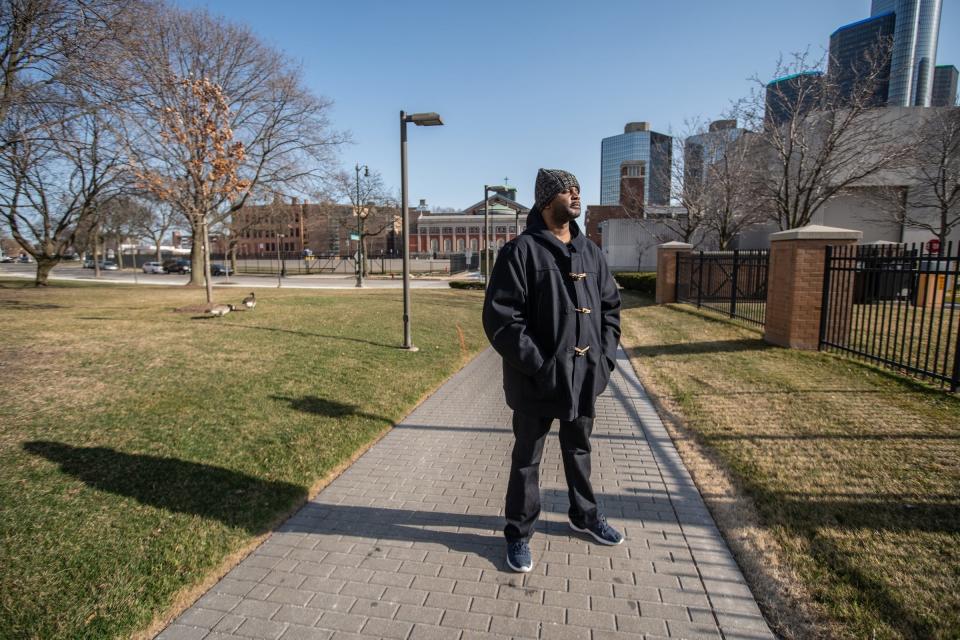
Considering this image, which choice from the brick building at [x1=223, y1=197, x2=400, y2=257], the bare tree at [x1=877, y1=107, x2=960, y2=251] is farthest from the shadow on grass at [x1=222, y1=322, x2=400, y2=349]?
the bare tree at [x1=877, y1=107, x2=960, y2=251]

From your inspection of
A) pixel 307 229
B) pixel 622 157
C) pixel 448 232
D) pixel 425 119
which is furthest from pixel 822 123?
pixel 448 232

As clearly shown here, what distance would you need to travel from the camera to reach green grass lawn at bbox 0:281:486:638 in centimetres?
258

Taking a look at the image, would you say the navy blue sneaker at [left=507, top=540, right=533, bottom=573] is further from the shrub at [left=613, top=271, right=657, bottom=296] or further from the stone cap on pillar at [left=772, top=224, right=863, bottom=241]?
the shrub at [left=613, top=271, right=657, bottom=296]

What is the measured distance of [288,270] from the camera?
59.8 meters

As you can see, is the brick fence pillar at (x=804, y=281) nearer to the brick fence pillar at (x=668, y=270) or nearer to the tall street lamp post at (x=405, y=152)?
the tall street lamp post at (x=405, y=152)

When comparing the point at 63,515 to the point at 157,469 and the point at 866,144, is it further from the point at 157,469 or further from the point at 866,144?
the point at 866,144

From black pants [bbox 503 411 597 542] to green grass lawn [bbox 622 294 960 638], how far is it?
1.26 m

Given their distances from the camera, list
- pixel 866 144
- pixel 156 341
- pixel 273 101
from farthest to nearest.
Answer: pixel 273 101 → pixel 866 144 → pixel 156 341

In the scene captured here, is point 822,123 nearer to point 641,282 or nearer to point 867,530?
point 641,282

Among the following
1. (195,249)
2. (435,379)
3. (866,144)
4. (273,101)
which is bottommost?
(435,379)

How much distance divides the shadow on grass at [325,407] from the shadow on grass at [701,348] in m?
5.50

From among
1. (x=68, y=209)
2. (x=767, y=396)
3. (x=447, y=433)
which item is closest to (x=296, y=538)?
(x=447, y=433)

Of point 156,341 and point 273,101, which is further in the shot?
point 273,101

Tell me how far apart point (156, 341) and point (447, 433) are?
5.58 m
